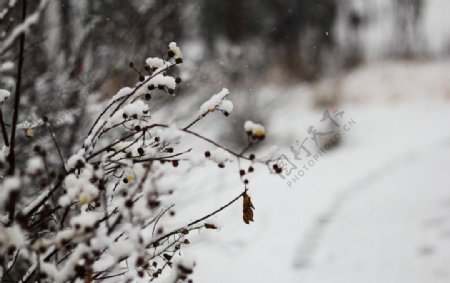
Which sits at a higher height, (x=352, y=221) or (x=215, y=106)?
(x=352, y=221)

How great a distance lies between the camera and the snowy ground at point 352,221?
428 centimetres

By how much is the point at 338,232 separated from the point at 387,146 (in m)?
4.33

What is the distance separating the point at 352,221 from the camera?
5.41m

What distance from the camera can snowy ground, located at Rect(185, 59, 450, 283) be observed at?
4281 millimetres

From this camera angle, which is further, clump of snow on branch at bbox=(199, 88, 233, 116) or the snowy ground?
the snowy ground

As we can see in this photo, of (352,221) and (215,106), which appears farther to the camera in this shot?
(352,221)

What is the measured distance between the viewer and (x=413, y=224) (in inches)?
193

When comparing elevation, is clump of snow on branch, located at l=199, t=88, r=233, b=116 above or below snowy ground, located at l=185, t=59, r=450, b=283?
below

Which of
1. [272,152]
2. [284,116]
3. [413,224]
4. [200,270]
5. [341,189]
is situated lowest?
[272,152]

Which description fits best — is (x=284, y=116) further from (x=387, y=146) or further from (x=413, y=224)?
(x=413, y=224)

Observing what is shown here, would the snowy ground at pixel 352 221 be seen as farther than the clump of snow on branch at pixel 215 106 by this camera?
Yes

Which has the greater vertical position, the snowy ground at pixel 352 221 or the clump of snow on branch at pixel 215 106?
the snowy ground at pixel 352 221

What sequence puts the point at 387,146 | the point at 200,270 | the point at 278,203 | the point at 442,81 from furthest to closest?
the point at 442,81 < the point at 387,146 < the point at 278,203 < the point at 200,270

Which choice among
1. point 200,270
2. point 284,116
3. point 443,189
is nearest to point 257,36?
point 284,116
